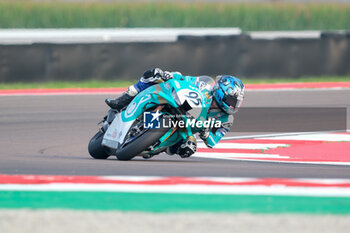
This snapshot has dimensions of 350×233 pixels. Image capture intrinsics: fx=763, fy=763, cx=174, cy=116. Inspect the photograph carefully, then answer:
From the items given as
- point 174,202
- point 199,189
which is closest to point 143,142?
point 199,189

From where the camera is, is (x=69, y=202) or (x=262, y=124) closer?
(x=69, y=202)

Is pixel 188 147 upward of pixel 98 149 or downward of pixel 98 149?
upward

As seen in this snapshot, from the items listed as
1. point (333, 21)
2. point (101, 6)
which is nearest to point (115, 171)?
point (101, 6)

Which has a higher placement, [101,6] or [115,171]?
[115,171]

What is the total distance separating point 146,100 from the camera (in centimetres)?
888

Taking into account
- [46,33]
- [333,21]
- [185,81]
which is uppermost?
[185,81]

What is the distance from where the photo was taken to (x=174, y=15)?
125 feet

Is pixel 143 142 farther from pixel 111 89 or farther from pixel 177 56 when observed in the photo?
pixel 177 56

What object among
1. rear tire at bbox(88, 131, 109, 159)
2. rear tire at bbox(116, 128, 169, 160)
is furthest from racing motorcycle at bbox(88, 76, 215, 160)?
rear tire at bbox(88, 131, 109, 159)

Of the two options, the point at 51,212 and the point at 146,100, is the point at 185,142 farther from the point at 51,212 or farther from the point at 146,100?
the point at 51,212

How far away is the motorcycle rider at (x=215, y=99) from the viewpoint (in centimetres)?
873

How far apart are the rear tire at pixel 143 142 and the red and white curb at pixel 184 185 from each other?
1.53m

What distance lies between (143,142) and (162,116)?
14.7 inches

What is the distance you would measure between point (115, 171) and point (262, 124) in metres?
6.11
